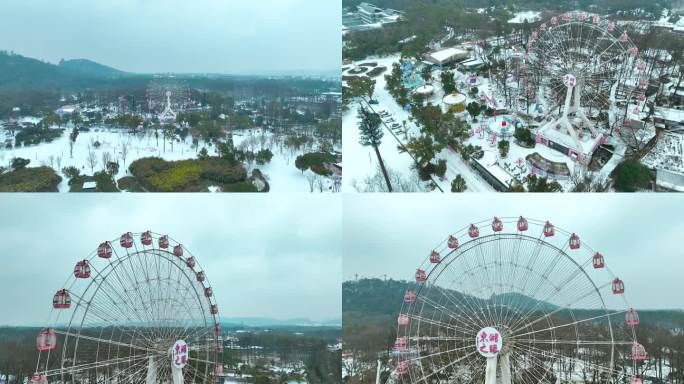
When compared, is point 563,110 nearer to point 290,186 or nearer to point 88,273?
point 290,186

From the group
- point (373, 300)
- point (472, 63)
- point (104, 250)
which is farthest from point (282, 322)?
point (472, 63)

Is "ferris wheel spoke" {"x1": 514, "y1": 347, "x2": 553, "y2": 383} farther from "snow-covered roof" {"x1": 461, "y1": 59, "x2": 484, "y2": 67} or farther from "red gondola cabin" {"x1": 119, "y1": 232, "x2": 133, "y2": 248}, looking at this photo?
"snow-covered roof" {"x1": 461, "y1": 59, "x2": 484, "y2": 67}

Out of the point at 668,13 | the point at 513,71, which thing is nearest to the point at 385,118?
the point at 513,71

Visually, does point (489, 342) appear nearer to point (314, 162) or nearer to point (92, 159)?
point (314, 162)

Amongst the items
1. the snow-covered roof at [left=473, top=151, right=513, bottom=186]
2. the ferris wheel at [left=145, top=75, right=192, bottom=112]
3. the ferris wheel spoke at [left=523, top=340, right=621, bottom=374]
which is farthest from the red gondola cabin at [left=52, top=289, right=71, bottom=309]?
the snow-covered roof at [left=473, top=151, right=513, bottom=186]

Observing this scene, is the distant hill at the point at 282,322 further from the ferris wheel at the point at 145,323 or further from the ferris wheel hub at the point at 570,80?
the ferris wheel hub at the point at 570,80
